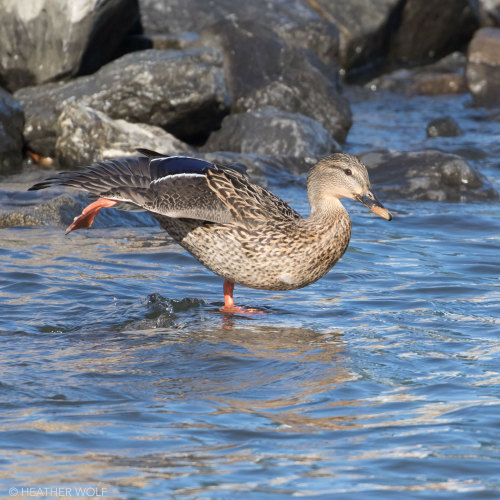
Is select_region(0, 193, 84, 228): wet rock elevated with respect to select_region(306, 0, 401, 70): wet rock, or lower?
lower

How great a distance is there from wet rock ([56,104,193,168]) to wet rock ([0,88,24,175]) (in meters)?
0.52

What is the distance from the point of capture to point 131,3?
42.7 ft

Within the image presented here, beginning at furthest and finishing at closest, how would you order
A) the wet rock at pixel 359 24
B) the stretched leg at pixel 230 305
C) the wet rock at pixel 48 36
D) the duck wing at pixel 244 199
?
the wet rock at pixel 359 24 < the wet rock at pixel 48 36 < the stretched leg at pixel 230 305 < the duck wing at pixel 244 199

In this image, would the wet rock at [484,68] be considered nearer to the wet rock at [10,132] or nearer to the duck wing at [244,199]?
the wet rock at [10,132]

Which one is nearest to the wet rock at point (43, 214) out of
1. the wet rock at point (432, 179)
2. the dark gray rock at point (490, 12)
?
the wet rock at point (432, 179)

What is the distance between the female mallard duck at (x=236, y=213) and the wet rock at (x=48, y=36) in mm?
6333

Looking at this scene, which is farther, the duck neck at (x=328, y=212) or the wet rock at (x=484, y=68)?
the wet rock at (x=484, y=68)

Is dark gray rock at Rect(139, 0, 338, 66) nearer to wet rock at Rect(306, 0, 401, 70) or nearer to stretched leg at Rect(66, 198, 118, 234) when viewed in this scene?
wet rock at Rect(306, 0, 401, 70)

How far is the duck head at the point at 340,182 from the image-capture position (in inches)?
253

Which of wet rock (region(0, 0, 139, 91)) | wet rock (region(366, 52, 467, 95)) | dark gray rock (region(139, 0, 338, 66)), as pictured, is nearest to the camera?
wet rock (region(0, 0, 139, 91))

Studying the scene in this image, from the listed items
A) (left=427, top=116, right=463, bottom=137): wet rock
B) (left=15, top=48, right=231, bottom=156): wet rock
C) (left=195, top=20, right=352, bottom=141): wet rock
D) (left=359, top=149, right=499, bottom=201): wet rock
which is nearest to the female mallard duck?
(left=359, top=149, right=499, bottom=201): wet rock

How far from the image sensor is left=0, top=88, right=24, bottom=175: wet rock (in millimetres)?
11359
